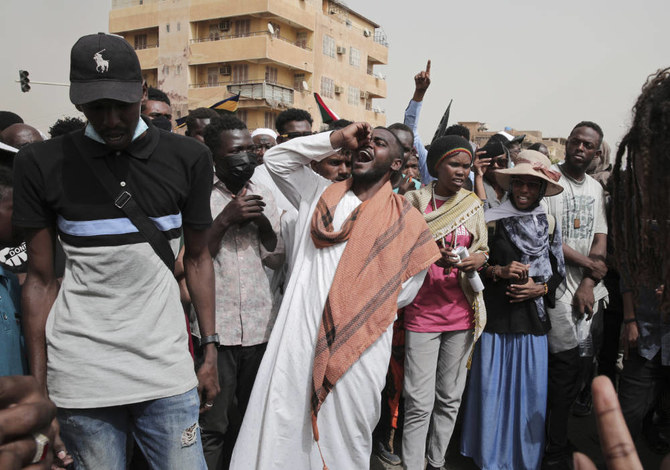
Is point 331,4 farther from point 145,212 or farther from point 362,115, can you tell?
point 145,212

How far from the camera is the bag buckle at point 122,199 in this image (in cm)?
204

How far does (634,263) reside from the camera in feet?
7.41

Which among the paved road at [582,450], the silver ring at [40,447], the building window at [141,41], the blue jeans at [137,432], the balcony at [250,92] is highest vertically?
the building window at [141,41]

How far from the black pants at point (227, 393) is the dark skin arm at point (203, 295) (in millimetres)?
550

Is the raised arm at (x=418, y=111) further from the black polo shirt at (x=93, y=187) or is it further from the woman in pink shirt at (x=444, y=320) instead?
the black polo shirt at (x=93, y=187)

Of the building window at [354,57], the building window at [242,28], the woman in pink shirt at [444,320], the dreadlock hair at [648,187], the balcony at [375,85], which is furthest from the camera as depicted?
the balcony at [375,85]

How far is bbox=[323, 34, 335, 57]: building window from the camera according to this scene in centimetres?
4059

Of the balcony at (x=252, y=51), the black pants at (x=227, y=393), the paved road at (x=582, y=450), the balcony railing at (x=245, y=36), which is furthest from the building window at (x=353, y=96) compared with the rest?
the black pants at (x=227, y=393)

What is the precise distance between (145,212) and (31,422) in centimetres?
121

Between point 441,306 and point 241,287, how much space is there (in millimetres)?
1408

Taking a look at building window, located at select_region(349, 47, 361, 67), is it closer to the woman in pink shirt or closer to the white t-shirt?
the white t-shirt

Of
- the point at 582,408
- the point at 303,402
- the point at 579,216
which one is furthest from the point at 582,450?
the point at 303,402

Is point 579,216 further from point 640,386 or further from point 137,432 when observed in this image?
point 137,432

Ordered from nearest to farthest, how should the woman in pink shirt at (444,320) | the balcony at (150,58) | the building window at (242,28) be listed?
the woman in pink shirt at (444,320) < the building window at (242,28) < the balcony at (150,58)
